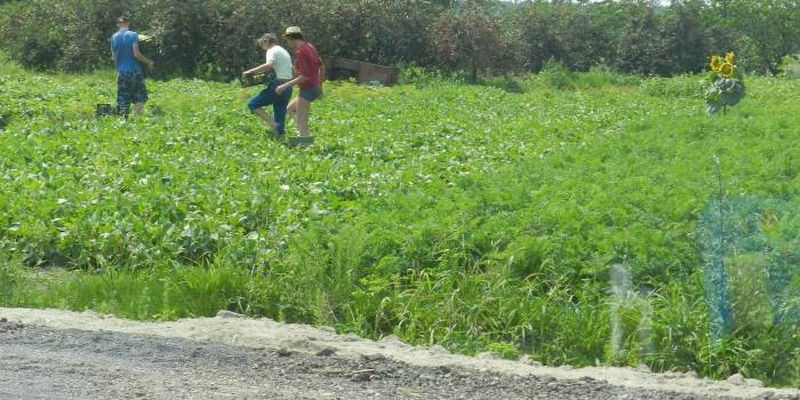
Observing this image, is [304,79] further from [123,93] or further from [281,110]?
[123,93]

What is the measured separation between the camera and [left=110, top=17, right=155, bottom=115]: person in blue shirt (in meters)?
17.1

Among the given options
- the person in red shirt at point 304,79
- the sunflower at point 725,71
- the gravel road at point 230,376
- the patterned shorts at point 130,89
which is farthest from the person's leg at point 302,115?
the gravel road at point 230,376

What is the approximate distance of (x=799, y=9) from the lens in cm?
3897

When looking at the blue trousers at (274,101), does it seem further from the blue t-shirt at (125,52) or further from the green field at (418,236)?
the blue t-shirt at (125,52)

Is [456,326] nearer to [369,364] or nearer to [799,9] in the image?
[369,364]

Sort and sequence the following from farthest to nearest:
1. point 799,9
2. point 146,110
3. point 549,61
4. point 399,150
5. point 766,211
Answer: point 799,9 → point 549,61 → point 146,110 → point 399,150 → point 766,211

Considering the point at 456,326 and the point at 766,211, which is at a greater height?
the point at 766,211

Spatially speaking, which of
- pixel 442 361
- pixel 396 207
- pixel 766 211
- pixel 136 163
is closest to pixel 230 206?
pixel 396 207

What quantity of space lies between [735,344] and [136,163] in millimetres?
6733

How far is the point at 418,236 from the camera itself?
348 inches

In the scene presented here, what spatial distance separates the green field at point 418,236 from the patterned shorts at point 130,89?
237 centimetres

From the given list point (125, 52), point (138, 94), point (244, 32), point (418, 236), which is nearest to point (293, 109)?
point (138, 94)

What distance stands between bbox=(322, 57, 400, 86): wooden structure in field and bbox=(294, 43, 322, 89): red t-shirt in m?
11.3

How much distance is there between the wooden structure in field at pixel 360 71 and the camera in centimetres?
2656
